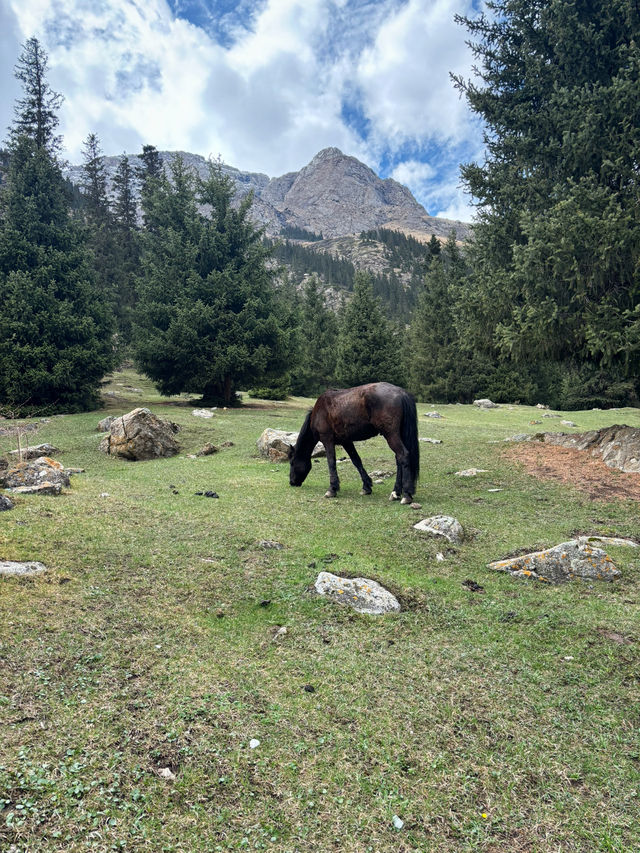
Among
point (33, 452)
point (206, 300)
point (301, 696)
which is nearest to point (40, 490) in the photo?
point (33, 452)

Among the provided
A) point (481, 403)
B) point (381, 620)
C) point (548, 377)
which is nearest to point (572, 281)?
point (381, 620)

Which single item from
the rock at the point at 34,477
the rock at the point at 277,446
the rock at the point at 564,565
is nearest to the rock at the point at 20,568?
the rock at the point at 34,477

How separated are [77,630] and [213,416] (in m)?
20.7

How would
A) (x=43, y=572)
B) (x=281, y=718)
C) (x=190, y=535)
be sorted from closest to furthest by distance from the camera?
(x=281, y=718), (x=43, y=572), (x=190, y=535)

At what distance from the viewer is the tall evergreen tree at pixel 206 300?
1100 inches

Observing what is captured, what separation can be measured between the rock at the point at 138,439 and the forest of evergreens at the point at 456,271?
2.85m

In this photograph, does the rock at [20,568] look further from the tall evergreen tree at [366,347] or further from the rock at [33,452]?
the tall evergreen tree at [366,347]

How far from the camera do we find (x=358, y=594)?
550cm

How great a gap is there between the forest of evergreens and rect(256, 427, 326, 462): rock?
745 cm

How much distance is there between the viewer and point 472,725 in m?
3.62

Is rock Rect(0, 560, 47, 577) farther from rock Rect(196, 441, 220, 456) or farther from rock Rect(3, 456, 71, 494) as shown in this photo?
rock Rect(196, 441, 220, 456)

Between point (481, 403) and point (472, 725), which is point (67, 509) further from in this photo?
point (481, 403)

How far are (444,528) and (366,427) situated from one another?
350 centimetres

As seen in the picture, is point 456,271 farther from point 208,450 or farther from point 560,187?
point 208,450
